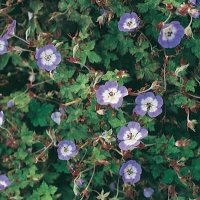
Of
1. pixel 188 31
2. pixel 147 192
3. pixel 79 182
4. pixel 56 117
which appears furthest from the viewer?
pixel 56 117

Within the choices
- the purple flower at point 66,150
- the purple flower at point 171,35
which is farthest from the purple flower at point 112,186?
the purple flower at point 171,35

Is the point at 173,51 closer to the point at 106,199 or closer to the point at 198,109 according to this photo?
the point at 198,109

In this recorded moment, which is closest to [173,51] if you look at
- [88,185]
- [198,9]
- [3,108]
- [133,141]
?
[198,9]

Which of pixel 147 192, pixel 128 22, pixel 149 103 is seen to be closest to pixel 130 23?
pixel 128 22

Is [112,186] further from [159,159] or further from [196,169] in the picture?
[196,169]

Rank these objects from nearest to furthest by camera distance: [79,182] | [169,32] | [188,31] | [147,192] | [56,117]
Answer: [188,31] → [169,32] → [79,182] → [147,192] → [56,117]

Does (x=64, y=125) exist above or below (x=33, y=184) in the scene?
above

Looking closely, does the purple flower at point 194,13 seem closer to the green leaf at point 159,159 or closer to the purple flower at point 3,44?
the green leaf at point 159,159

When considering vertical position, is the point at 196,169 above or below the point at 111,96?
below
